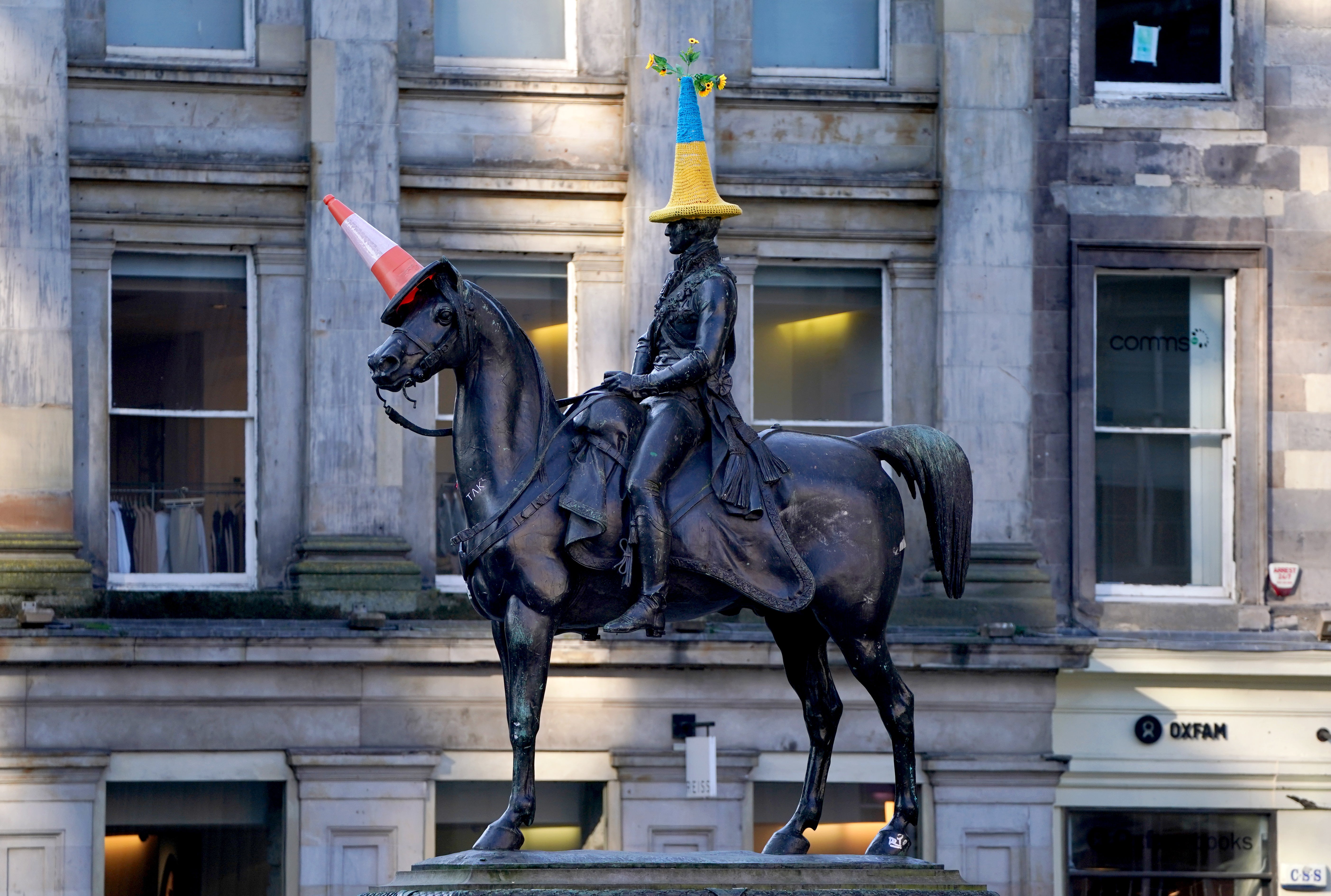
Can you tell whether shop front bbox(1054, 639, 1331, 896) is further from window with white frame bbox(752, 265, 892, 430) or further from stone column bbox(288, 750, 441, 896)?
stone column bbox(288, 750, 441, 896)

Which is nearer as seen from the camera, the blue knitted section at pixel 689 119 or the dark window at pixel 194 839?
the blue knitted section at pixel 689 119

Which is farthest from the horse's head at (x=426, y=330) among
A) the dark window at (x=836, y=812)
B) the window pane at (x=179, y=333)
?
the dark window at (x=836, y=812)

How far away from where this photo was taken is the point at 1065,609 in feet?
72.1

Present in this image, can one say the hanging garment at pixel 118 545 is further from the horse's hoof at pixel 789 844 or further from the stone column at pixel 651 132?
the horse's hoof at pixel 789 844

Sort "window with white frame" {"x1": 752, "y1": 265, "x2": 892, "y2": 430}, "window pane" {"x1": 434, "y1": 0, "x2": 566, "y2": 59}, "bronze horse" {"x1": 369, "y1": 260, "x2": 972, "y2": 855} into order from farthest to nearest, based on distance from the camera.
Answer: "window with white frame" {"x1": 752, "y1": 265, "x2": 892, "y2": 430} < "window pane" {"x1": 434, "y1": 0, "x2": 566, "y2": 59} < "bronze horse" {"x1": 369, "y1": 260, "x2": 972, "y2": 855}

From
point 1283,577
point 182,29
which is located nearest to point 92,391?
point 182,29

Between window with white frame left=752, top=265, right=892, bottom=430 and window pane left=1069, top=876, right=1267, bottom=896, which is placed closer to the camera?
window pane left=1069, top=876, right=1267, bottom=896

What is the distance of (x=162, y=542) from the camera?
21047mm

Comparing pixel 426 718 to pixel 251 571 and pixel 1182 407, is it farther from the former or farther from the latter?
pixel 1182 407

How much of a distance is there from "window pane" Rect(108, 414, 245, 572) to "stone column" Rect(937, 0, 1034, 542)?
6.58m

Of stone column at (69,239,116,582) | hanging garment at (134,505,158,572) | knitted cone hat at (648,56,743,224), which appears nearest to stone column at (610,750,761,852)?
hanging garment at (134,505,158,572)

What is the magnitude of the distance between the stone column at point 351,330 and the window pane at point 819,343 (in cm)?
356

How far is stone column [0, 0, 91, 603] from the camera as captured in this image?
66.0 ft

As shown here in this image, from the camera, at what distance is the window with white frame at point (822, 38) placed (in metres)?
22.4
